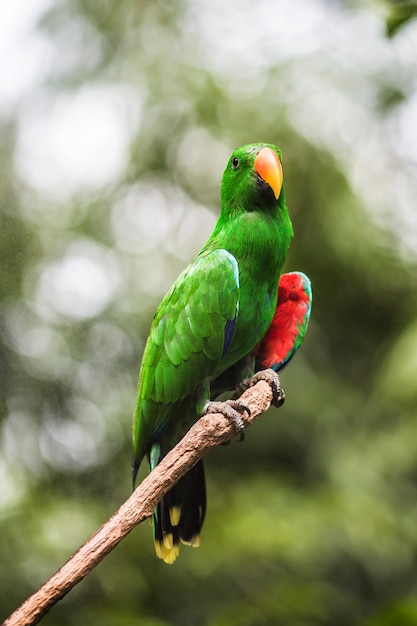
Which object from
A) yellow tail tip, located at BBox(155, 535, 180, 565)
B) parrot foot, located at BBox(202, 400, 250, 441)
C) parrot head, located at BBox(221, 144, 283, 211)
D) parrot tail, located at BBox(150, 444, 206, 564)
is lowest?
yellow tail tip, located at BBox(155, 535, 180, 565)

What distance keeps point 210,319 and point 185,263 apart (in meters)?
0.56

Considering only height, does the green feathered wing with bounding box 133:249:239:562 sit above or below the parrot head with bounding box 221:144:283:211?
below

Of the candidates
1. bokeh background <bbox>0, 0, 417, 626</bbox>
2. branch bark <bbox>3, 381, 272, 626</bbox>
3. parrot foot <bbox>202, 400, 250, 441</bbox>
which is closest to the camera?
branch bark <bbox>3, 381, 272, 626</bbox>

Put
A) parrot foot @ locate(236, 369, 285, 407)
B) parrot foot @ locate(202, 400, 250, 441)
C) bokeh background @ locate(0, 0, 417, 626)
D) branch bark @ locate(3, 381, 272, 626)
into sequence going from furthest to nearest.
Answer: bokeh background @ locate(0, 0, 417, 626)
parrot foot @ locate(236, 369, 285, 407)
parrot foot @ locate(202, 400, 250, 441)
branch bark @ locate(3, 381, 272, 626)

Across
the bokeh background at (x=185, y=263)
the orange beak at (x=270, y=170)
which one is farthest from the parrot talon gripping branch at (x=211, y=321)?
the bokeh background at (x=185, y=263)

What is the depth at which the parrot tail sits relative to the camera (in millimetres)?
1106

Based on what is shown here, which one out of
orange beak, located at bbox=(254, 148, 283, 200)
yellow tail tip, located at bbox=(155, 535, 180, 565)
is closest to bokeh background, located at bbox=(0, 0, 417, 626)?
yellow tail tip, located at bbox=(155, 535, 180, 565)

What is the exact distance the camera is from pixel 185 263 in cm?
159

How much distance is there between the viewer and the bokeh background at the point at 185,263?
1500mm

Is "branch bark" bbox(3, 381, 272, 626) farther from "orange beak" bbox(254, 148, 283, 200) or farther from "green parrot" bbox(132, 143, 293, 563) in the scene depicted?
"orange beak" bbox(254, 148, 283, 200)

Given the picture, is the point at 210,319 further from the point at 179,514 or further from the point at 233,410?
the point at 179,514

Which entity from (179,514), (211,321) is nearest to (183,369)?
(211,321)

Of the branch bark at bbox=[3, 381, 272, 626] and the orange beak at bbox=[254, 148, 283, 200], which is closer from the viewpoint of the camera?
the branch bark at bbox=[3, 381, 272, 626]

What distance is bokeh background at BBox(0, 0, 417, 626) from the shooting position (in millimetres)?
1500
